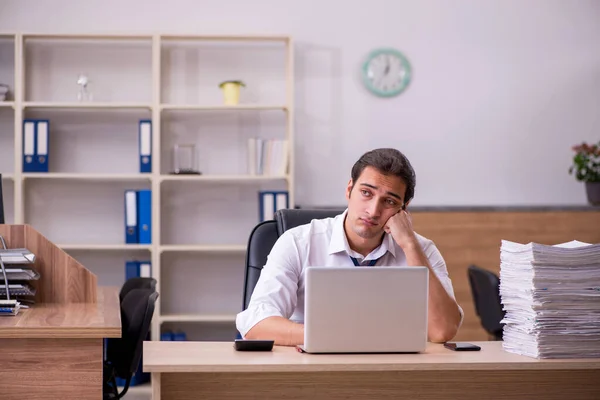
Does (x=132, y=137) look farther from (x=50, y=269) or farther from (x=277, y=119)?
(x=50, y=269)

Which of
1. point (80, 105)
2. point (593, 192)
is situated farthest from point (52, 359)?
point (593, 192)

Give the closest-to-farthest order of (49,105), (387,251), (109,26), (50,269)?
(387,251) < (50,269) < (49,105) < (109,26)

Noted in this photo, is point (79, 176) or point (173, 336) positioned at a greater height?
point (79, 176)

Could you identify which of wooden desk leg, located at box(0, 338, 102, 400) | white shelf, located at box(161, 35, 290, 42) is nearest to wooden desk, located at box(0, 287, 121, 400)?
wooden desk leg, located at box(0, 338, 102, 400)

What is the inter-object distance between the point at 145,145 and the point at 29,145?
0.67 metres

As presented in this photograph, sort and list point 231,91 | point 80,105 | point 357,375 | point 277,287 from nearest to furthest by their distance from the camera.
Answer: point 357,375
point 277,287
point 80,105
point 231,91

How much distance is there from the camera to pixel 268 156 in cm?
483

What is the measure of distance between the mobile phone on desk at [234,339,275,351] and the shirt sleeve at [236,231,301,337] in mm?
291

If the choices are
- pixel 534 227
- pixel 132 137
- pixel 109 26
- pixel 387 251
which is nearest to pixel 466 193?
pixel 534 227

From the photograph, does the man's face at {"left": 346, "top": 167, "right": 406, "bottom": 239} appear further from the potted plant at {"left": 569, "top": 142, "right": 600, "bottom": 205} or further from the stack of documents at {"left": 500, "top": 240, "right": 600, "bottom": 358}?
the potted plant at {"left": 569, "top": 142, "right": 600, "bottom": 205}

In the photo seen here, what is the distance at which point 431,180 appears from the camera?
5.11 m

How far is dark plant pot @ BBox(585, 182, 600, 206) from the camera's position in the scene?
495 cm

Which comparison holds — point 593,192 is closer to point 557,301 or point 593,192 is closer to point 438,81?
point 438,81

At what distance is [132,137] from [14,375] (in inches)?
118
